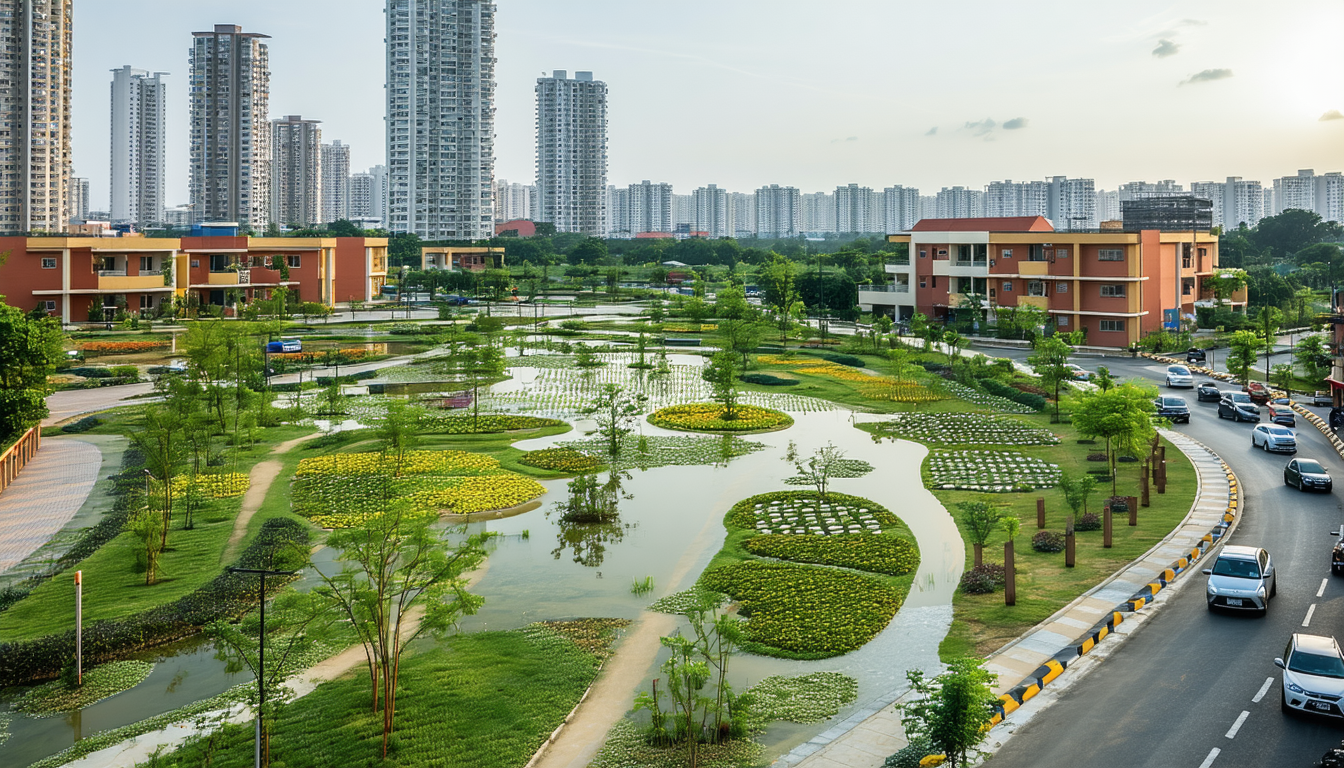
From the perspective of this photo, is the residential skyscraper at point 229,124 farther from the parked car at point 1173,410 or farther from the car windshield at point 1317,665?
the car windshield at point 1317,665

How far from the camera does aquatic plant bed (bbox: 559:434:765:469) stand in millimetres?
32906

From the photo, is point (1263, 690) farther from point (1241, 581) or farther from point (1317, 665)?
point (1241, 581)

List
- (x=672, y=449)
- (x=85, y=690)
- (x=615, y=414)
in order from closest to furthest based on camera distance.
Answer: (x=85, y=690) → (x=672, y=449) → (x=615, y=414)

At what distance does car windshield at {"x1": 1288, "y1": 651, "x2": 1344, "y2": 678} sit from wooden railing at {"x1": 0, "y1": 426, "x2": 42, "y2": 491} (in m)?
30.8

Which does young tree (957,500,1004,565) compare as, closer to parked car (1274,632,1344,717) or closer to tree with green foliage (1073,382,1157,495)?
tree with green foliage (1073,382,1157,495)

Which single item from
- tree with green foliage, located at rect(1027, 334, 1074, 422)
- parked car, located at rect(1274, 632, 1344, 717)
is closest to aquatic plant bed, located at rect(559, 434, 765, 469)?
tree with green foliage, located at rect(1027, 334, 1074, 422)

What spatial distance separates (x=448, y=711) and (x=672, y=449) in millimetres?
20155

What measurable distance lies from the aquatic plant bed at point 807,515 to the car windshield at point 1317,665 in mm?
10595

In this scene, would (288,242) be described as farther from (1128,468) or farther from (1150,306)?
(1128,468)

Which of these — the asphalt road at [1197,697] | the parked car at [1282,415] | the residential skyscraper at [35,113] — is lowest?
the asphalt road at [1197,697]

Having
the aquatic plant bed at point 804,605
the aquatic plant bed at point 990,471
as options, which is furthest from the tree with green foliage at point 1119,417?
the aquatic plant bed at point 804,605

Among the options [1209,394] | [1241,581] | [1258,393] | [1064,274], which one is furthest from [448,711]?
[1064,274]

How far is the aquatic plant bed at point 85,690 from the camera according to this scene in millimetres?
15648

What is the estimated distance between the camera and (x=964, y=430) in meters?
Result: 38.1
